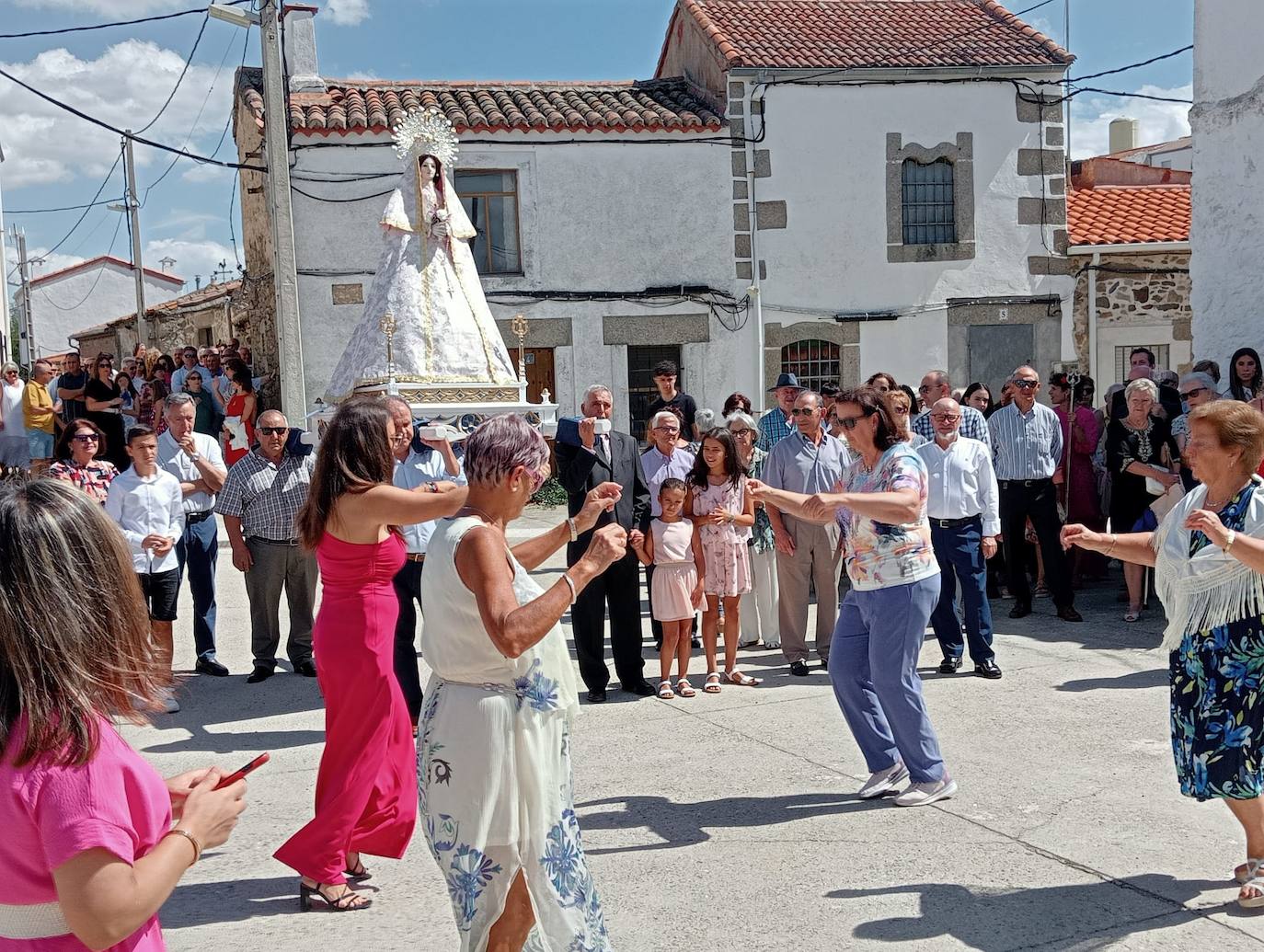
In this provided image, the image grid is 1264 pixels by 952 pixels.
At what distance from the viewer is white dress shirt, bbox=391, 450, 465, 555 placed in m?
6.94

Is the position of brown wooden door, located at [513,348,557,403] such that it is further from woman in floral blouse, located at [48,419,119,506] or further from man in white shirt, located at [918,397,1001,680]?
man in white shirt, located at [918,397,1001,680]

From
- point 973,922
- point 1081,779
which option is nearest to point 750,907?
point 973,922

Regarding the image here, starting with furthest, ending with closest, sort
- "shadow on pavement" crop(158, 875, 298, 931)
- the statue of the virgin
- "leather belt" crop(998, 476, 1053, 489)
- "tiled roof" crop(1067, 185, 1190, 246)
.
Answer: "tiled roof" crop(1067, 185, 1190, 246)
the statue of the virgin
"leather belt" crop(998, 476, 1053, 489)
"shadow on pavement" crop(158, 875, 298, 931)

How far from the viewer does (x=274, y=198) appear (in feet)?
45.7

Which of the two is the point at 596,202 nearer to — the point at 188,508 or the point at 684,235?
the point at 684,235

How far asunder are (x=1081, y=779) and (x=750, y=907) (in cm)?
204

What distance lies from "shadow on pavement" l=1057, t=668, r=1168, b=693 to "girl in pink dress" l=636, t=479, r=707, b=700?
224cm

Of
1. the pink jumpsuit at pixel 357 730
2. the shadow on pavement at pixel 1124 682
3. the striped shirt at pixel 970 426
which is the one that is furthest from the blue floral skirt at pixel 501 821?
the striped shirt at pixel 970 426

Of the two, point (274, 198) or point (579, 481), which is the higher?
point (274, 198)

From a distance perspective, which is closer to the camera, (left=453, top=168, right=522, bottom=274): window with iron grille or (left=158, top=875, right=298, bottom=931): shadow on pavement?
(left=158, top=875, right=298, bottom=931): shadow on pavement

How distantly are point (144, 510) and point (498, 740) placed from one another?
505 cm

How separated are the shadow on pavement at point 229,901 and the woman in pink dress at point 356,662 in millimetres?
115

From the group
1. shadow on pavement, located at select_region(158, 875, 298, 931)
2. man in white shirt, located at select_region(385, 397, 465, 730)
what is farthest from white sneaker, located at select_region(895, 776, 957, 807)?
man in white shirt, located at select_region(385, 397, 465, 730)

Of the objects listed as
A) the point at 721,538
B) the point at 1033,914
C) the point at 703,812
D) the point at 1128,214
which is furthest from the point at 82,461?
the point at 1128,214
